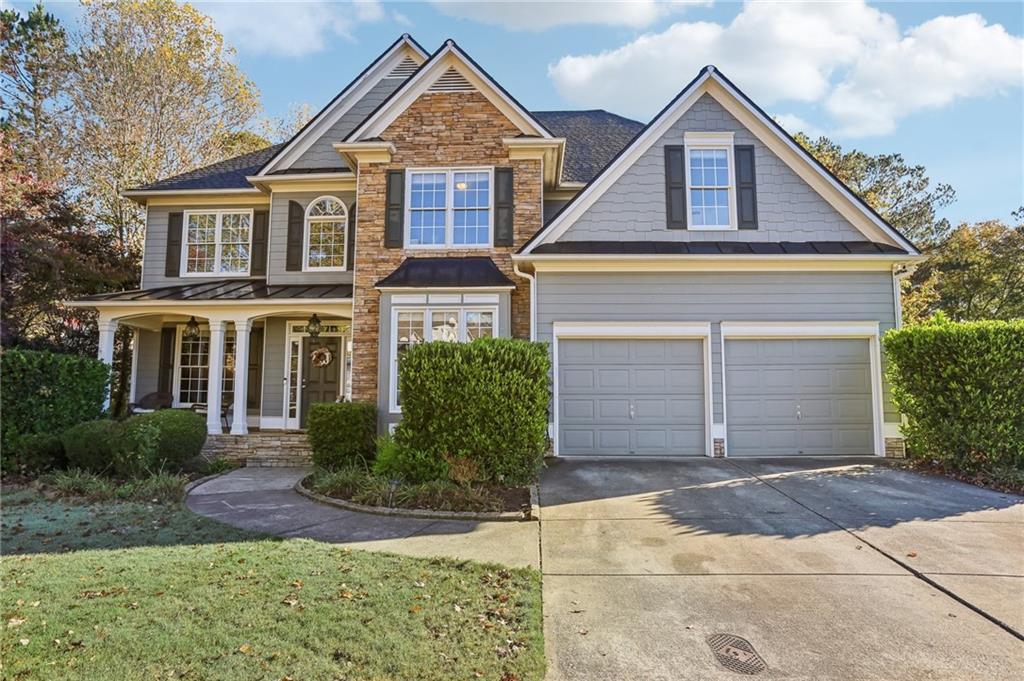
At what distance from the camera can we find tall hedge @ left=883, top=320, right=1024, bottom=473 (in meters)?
7.88

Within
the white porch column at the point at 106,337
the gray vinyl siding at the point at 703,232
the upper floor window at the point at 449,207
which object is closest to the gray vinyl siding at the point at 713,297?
the gray vinyl siding at the point at 703,232

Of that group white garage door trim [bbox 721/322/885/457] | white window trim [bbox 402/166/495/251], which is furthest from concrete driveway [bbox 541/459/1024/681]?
white window trim [bbox 402/166/495/251]

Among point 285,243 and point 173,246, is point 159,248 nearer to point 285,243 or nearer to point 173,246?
point 173,246

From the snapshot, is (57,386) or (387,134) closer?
(57,386)

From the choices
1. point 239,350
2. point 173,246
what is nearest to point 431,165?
point 239,350

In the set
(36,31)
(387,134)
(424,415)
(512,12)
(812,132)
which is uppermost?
(36,31)

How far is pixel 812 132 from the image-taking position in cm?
2302

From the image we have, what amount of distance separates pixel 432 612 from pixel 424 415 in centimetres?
389

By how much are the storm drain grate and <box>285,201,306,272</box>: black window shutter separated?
12.1 meters

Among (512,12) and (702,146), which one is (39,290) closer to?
(512,12)

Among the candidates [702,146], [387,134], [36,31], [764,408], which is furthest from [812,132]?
[36,31]

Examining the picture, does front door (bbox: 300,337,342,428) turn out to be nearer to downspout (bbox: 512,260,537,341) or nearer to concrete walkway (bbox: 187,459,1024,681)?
concrete walkway (bbox: 187,459,1024,681)

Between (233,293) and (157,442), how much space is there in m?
4.42

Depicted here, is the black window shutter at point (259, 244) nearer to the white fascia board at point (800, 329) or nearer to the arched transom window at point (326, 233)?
the arched transom window at point (326, 233)
